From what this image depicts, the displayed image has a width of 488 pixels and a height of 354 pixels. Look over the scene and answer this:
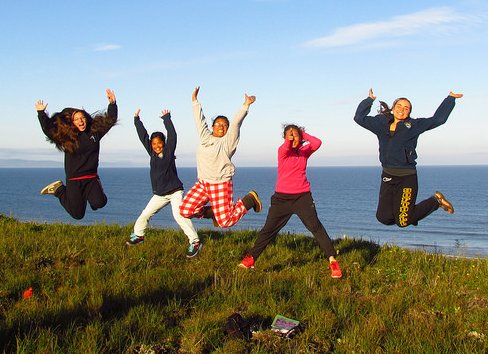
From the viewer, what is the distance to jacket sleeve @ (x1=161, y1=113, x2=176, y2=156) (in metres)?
9.20

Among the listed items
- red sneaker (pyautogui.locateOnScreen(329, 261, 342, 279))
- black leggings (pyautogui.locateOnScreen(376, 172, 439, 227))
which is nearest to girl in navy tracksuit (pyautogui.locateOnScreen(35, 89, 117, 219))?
red sneaker (pyautogui.locateOnScreen(329, 261, 342, 279))

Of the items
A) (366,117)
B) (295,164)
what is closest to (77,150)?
(295,164)

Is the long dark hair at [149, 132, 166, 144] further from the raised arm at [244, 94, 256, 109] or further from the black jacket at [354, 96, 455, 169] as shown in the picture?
the black jacket at [354, 96, 455, 169]

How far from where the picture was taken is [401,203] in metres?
8.76

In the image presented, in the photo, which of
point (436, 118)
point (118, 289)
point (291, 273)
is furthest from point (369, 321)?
point (436, 118)

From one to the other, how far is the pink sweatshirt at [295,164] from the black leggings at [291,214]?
114mm

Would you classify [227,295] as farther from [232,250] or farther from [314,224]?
[232,250]

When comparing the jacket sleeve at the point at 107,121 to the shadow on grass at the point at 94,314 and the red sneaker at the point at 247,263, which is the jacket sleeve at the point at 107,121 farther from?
the shadow on grass at the point at 94,314

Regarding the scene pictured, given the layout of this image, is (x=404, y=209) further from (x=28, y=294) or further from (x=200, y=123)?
(x=28, y=294)

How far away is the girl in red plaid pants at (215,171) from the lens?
347 inches

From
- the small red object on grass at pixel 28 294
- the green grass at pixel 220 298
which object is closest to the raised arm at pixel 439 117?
the green grass at pixel 220 298

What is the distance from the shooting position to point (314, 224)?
8.05 meters

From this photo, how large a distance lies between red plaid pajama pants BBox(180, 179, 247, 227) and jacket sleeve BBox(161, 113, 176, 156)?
0.83 m

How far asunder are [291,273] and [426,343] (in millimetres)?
3082
